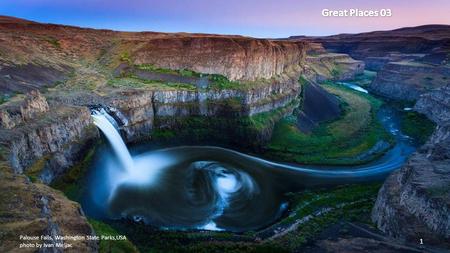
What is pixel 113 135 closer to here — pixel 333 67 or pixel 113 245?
pixel 113 245

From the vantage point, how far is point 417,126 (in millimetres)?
58062

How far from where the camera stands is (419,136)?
2096 inches

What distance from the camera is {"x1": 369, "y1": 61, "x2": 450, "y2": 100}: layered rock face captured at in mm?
76188

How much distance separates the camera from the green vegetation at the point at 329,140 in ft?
143

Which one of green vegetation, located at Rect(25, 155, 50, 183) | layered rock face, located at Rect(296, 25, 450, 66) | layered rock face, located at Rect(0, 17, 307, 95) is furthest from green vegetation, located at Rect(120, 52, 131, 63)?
layered rock face, located at Rect(296, 25, 450, 66)

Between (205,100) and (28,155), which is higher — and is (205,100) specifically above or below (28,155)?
above

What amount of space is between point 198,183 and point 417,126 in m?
41.5

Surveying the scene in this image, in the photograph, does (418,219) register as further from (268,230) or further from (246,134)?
(246,134)

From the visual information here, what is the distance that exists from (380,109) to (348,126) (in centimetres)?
2103

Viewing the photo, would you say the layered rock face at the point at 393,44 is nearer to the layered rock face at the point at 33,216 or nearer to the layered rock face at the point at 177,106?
the layered rock face at the point at 177,106

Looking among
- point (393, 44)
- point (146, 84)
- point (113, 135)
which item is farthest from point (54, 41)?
point (393, 44)

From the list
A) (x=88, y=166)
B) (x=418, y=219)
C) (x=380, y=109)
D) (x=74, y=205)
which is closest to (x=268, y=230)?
(x=418, y=219)

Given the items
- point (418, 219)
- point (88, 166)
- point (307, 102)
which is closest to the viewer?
point (418, 219)

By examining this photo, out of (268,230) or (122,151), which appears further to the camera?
(122,151)
